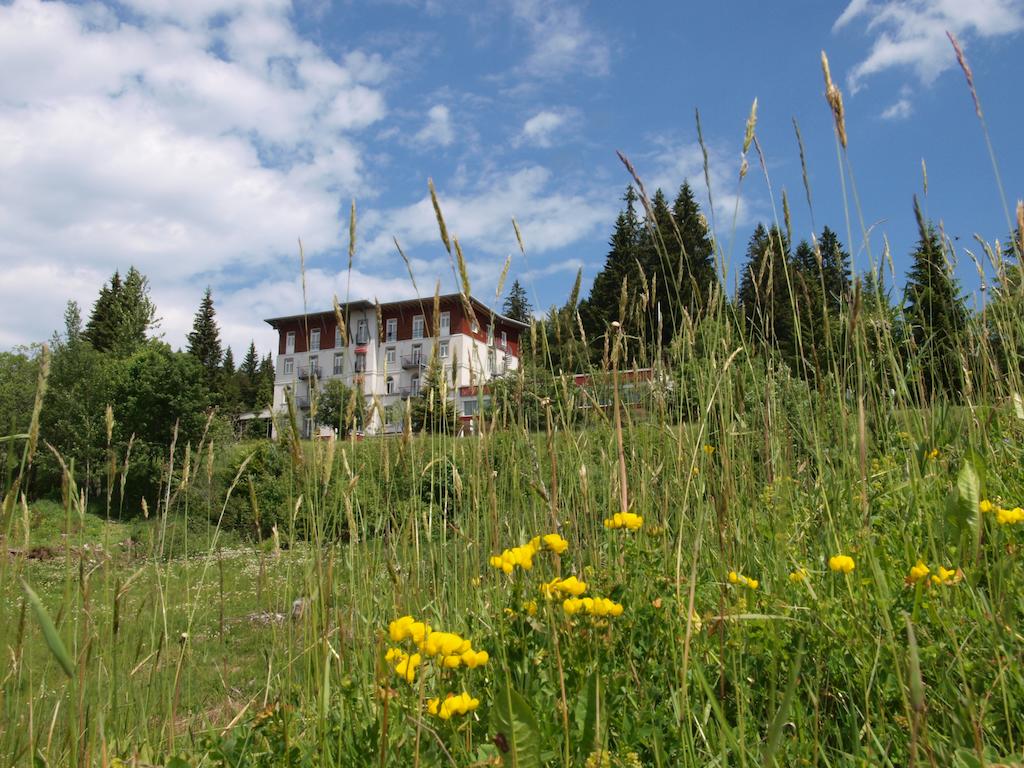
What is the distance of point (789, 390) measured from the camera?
8.05 ft

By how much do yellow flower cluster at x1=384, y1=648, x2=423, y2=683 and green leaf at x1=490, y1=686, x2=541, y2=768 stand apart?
121mm

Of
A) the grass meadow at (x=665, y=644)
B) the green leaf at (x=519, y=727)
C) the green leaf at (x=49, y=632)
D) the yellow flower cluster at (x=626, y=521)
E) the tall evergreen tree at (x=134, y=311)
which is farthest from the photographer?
the tall evergreen tree at (x=134, y=311)

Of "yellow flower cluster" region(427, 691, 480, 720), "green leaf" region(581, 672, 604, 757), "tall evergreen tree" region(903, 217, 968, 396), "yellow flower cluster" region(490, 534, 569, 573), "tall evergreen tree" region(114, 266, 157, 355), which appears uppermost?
"tall evergreen tree" region(114, 266, 157, 355)

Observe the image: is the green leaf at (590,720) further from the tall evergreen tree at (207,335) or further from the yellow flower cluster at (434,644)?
the tall evergreen tree at (207,335)

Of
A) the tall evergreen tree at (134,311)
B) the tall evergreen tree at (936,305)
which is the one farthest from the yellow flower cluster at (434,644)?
the tall evergreen tree at (134,311)

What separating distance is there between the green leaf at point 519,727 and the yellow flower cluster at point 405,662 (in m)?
0.12

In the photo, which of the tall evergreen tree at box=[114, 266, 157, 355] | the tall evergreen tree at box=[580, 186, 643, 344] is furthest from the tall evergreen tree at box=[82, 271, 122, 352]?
the tall evergreen tree at box=[580, 186, 643, 344]

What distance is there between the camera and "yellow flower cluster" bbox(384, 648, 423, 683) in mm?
825

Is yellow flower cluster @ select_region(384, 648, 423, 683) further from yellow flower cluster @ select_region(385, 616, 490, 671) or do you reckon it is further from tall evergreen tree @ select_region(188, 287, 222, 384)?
tall evergreen tree @ select_region(188, 287, 222, 384)

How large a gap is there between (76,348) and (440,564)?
29.9 meters

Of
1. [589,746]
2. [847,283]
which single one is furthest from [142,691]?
[847,283]

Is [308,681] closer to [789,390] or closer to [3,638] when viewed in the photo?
[3,638]

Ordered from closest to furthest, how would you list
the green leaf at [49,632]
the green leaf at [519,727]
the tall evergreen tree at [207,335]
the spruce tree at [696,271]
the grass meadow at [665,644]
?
the green leaf at [49,632]
the green leaf at [519,727]
the grass meadow at [665,644]
the spruce tree at [696,271]
the tall evergreen tree at [207,335]

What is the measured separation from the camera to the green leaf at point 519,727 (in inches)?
29.4
